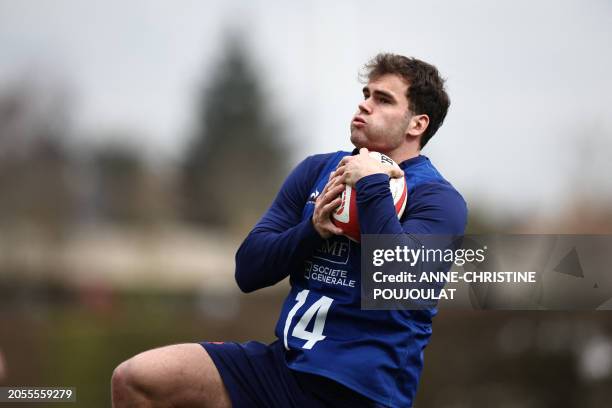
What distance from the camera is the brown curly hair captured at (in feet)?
16.5

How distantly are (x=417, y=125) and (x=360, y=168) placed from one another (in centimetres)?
66

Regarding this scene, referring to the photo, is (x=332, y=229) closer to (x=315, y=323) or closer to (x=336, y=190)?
(x=336, y=190)

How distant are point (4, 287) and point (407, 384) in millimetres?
30150

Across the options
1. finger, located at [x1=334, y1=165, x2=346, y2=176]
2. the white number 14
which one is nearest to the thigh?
the white number 14

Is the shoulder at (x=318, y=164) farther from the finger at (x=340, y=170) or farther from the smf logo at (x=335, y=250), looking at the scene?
the smf logo at (x=335, y=250)

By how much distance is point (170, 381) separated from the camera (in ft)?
14.5

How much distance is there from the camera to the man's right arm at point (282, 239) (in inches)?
183

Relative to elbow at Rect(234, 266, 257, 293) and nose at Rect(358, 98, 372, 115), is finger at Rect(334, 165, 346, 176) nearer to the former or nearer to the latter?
nose at Rect(358, 98, 372, 115)

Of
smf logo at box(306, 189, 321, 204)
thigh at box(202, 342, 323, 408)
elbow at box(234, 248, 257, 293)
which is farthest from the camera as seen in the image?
smf logo at box(306, 189, 321, 204)

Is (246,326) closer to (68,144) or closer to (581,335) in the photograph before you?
(581,335)

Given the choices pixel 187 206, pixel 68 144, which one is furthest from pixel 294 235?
pixel 187 206

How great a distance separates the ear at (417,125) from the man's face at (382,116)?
1.1 inches

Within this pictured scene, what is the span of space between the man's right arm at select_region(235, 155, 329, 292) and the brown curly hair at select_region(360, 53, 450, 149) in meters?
0.57

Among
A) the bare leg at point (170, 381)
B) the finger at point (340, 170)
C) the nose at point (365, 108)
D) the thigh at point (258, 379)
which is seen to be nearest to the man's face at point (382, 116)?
the nose at point (365, 108)
